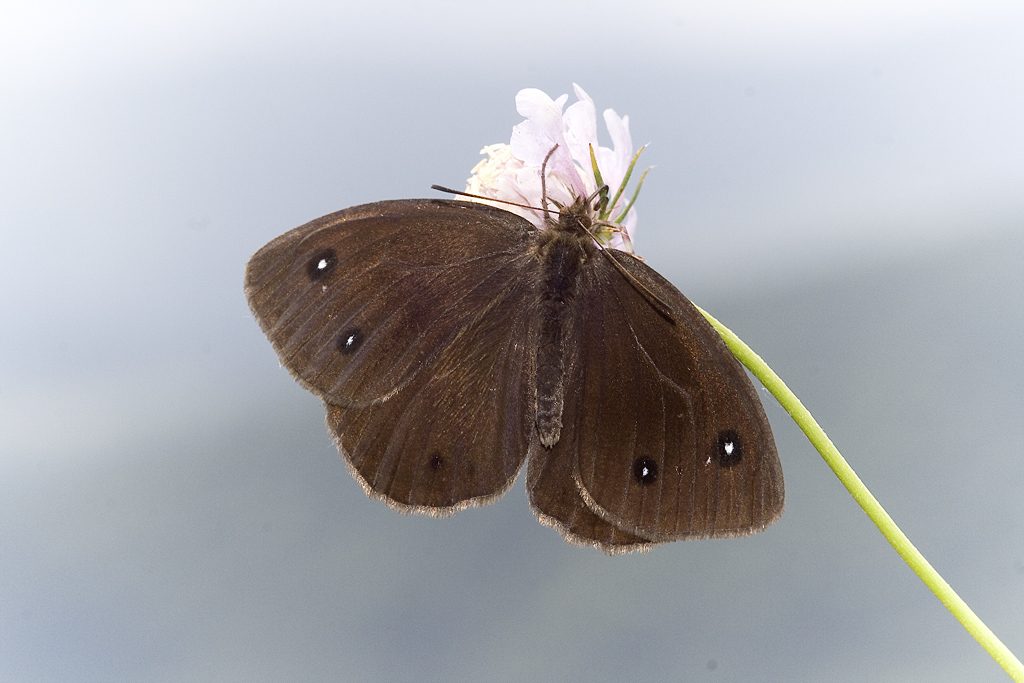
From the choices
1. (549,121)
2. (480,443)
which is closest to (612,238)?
(549,121)

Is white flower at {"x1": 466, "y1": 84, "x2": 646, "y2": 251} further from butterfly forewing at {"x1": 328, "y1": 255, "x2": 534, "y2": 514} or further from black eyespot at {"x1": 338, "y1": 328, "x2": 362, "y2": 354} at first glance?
black eyespot at {"x1": 338, "y1": 328, "x2": 362, "y2": 354}

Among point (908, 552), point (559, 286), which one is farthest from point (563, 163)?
point (908, 552)

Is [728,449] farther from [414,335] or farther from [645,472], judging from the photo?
[414,335]

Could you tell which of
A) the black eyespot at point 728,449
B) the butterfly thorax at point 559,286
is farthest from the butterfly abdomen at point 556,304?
the black eyespot at point 728,449

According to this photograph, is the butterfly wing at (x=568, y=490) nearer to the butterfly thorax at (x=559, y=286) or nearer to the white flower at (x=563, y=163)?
the butterfly thorax at (x=559, y=286)

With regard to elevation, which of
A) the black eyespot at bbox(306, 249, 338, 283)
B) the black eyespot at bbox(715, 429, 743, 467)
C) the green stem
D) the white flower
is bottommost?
the green stem

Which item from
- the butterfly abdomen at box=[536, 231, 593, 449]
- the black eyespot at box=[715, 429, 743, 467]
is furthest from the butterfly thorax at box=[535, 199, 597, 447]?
the black eyespot at box=[715, 429, 743, 467]

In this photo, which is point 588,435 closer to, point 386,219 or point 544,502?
point 544,502
